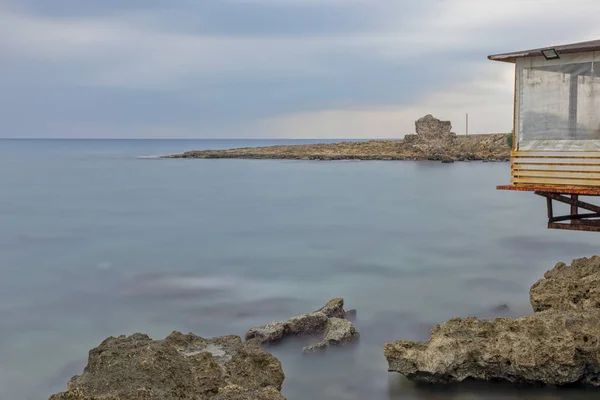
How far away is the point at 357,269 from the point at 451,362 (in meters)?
10.3

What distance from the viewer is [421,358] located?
8.05 metres

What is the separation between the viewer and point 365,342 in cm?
1082

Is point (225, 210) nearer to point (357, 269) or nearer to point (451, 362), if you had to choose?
point (357, 269)

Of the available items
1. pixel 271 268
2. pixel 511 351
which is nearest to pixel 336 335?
pixel 511 351

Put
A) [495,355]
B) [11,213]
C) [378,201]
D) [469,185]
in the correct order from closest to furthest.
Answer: [495,355], [11,213], [378,201], [469,185]

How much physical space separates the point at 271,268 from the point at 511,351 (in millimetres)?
11196

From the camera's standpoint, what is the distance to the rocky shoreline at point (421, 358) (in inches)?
233

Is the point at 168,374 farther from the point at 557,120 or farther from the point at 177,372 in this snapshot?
the point at 557,120

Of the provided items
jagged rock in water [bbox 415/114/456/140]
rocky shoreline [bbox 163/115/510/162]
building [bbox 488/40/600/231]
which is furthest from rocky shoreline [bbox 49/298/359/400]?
jagged rock in water [bbox 415/114/456/140]

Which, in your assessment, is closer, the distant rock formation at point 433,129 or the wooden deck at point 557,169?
the wooden deck at point 557,169

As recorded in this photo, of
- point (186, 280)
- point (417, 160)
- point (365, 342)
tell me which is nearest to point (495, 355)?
point (365, 342)

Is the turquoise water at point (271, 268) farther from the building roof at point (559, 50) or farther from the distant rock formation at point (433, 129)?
the distant rock formation at point (433, 129)

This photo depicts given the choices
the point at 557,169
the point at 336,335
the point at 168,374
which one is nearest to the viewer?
the point at 168,374

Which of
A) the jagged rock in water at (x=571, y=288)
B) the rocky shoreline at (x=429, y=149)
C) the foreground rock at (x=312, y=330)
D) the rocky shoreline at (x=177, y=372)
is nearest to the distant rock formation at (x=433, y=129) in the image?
the rocky shoreline at (x=429, y=149)
